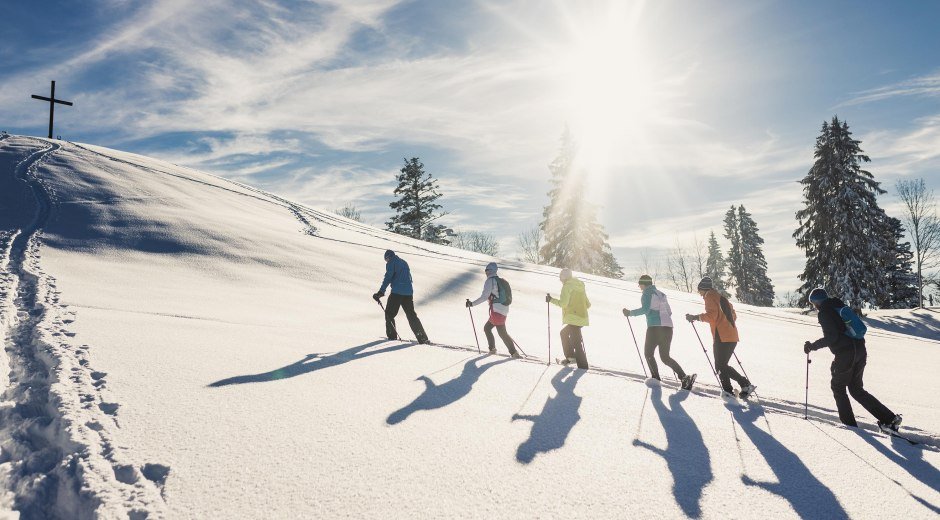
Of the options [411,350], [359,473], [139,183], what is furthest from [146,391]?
[139,183]

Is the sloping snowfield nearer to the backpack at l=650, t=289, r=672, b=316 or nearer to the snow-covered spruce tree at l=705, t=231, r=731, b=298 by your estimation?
the backpack at l=650, t=289, r=672, b=316

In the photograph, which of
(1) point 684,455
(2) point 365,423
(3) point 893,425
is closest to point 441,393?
(2) point 365,423

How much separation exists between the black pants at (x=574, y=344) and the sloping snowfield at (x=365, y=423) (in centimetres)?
47

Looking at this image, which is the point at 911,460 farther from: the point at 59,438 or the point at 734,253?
the point at 734,253

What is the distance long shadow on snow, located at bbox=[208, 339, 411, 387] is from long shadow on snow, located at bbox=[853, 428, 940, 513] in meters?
6.37

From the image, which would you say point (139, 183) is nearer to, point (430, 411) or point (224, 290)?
point (224, 290)

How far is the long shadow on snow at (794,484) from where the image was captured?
3.51 meters

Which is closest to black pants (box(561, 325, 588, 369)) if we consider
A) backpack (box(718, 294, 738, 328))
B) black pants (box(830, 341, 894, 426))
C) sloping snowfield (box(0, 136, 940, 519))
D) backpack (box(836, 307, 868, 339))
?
sloping snowfield (box(0, 136, 940, 519))

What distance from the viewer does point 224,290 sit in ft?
37.7

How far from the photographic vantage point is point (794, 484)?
12.8 ft

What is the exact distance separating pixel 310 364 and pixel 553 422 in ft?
11.8

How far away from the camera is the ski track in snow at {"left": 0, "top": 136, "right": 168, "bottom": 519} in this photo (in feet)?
9.94

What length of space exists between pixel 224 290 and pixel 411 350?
20.0ft

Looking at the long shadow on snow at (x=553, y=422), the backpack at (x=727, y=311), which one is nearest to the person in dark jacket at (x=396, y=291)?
the long shadow on snow at (x=553, y=422)
